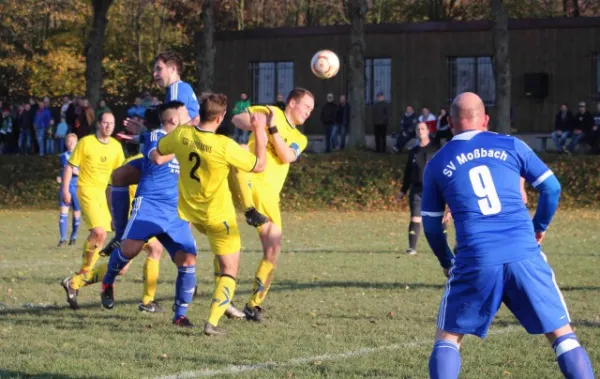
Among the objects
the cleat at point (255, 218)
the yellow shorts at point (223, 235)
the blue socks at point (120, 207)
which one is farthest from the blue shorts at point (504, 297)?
the blue socks at point (120, 207)

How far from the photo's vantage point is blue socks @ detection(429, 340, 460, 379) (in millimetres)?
5789

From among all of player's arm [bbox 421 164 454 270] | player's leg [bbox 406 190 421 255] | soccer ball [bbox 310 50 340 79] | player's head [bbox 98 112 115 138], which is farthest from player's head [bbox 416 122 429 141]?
player's arm [bbox 421 164 454 270]

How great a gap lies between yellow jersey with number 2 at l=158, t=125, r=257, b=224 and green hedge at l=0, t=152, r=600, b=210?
20478 mm

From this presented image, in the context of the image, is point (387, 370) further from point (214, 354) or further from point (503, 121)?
point (503, 121)

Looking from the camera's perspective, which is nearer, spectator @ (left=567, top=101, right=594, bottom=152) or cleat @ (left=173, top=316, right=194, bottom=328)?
cleat @ (left=173, top=316, right=194, bottom=328)

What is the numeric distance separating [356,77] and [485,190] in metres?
26.5

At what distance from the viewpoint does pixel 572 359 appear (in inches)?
228

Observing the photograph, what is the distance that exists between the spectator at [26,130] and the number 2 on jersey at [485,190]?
105ft

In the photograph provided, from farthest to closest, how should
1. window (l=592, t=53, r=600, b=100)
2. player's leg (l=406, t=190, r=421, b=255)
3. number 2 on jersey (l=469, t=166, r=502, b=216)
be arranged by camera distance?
window (l=592, t=53, r=600, b=100)
player's leg (l=406, t=190, r=421, b=255)
number 2 on jersey (l=469, t=166, r=502, b=216)

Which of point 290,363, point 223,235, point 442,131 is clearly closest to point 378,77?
point 442,131

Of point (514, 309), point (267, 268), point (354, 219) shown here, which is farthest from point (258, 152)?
point (354, 219)

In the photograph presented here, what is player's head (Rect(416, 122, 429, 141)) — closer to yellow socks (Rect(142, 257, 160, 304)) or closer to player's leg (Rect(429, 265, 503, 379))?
yellow socks (Rect(142, 257, 160, 304))

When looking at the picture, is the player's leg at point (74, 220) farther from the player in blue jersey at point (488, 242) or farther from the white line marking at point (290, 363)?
the player in blue jersey at point (488, 242)

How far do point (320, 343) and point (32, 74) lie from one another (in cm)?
4431
